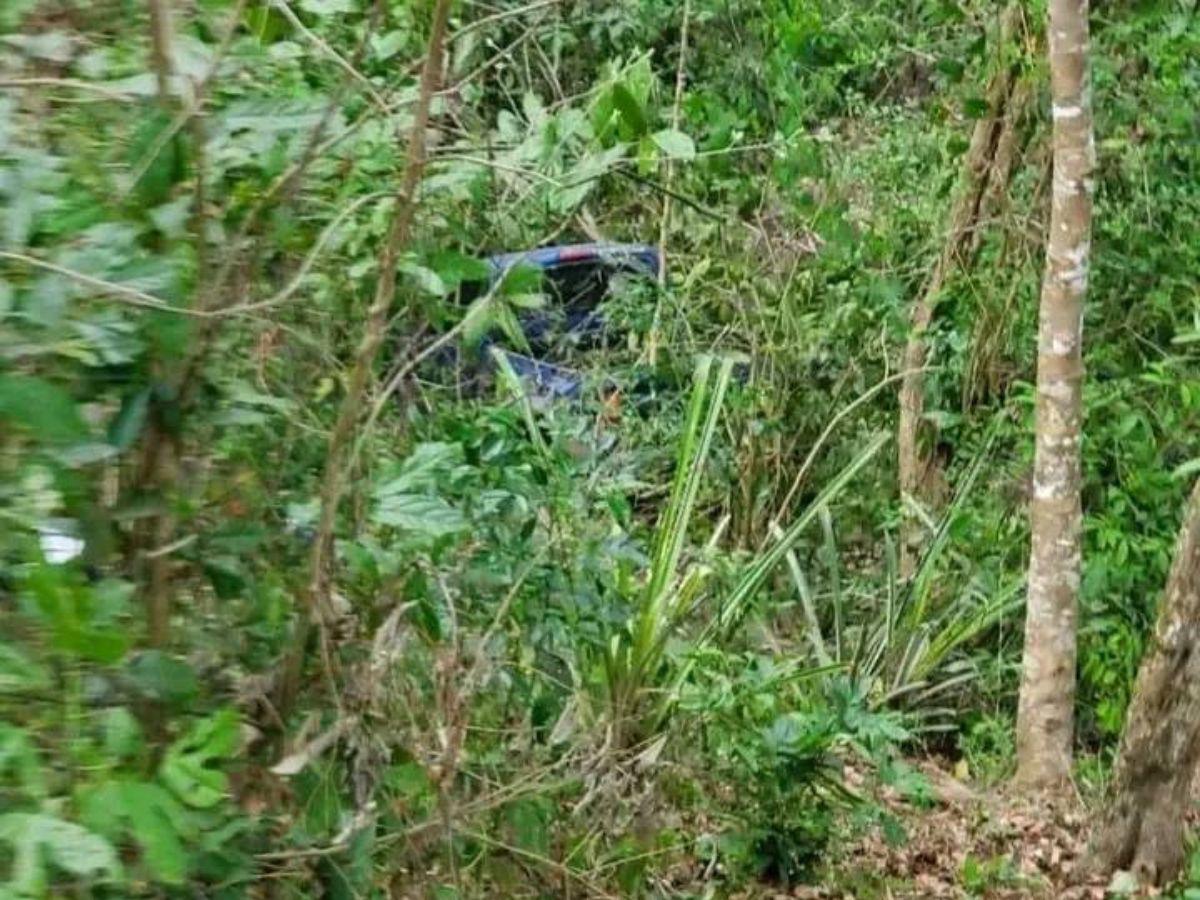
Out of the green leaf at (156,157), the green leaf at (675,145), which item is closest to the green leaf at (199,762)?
the green leaf at (156,157)

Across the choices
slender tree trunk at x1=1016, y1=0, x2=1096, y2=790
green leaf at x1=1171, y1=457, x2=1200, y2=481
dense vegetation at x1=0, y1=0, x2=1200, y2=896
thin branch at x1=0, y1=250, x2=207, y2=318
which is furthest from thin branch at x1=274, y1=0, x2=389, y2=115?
slender tree trunk at x1=1016, y1=0, x2=1096, y2=790

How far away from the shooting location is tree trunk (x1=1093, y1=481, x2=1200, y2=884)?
5426 millimetres

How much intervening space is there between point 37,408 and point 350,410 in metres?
0.82

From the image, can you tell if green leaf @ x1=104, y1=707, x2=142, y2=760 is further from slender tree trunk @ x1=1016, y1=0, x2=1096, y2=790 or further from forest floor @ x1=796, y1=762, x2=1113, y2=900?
slender tree trunk @ x1=1016, y1=0, x2=1096, y2=790

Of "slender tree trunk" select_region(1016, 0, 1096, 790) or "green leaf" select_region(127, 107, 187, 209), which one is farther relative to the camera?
"slender tree trunk" select_region(1016, 0, 1096, 790)

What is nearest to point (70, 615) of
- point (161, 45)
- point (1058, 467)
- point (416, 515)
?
point (161, 45)

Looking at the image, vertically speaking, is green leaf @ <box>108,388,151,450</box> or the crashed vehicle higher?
green leaf @ <box>108,388,151,450</box>

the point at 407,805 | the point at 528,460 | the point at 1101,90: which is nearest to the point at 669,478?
the point at 1101,90

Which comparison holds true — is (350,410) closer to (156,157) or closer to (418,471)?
(418,471)

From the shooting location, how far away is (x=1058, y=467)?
21.9 ft

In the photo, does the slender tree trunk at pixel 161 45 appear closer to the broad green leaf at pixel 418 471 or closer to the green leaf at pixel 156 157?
the green leaf at pixel 156 157

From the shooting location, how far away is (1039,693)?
674cm

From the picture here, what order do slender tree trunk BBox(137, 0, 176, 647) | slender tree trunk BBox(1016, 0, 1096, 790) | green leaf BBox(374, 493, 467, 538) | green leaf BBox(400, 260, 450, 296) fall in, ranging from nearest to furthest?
slender tree trunk BBox(137, 0, 176, 647), green leaf BBox(374, 493, 467, 538), green leaf BBox(400, 260, 450, 296), slender tree trunk BBox(1016, 0, 1096, 790)

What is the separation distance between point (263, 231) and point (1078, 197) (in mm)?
4546
